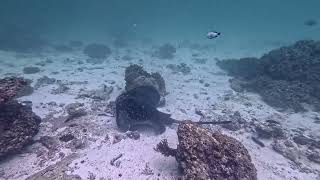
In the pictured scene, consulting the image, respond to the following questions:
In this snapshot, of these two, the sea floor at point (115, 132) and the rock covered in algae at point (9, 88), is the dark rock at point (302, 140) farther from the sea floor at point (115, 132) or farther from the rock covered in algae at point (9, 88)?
the rock covered in algae at point (9, 88)

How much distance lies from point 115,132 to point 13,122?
3.33m

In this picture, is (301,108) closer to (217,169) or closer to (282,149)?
(282,149)

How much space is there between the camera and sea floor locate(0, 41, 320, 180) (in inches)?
306

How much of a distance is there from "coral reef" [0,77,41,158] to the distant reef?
11.3m

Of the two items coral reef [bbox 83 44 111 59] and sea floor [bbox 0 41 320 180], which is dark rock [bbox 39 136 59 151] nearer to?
sea floor [bbox 0 41 320 180]

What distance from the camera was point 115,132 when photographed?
32.8 ft

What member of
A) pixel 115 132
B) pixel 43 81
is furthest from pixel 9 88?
pixel 43 81

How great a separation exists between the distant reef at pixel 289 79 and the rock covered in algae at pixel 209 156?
25.9 feet

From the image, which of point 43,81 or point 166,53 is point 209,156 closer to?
point 43,81

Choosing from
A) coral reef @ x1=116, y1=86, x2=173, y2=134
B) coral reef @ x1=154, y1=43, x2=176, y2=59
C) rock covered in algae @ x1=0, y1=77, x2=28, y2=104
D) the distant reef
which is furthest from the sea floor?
coral reef @ x1=154, y1=43, x2=176, y2=59

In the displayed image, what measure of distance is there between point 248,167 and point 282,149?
10.7ft

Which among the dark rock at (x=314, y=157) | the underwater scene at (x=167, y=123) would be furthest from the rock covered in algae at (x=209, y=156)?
the dark rock at (x=314, y=157)

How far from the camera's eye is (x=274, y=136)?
10414 mm

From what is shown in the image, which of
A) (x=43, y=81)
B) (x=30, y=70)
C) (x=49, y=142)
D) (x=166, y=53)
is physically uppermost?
(x=166, y=53)
